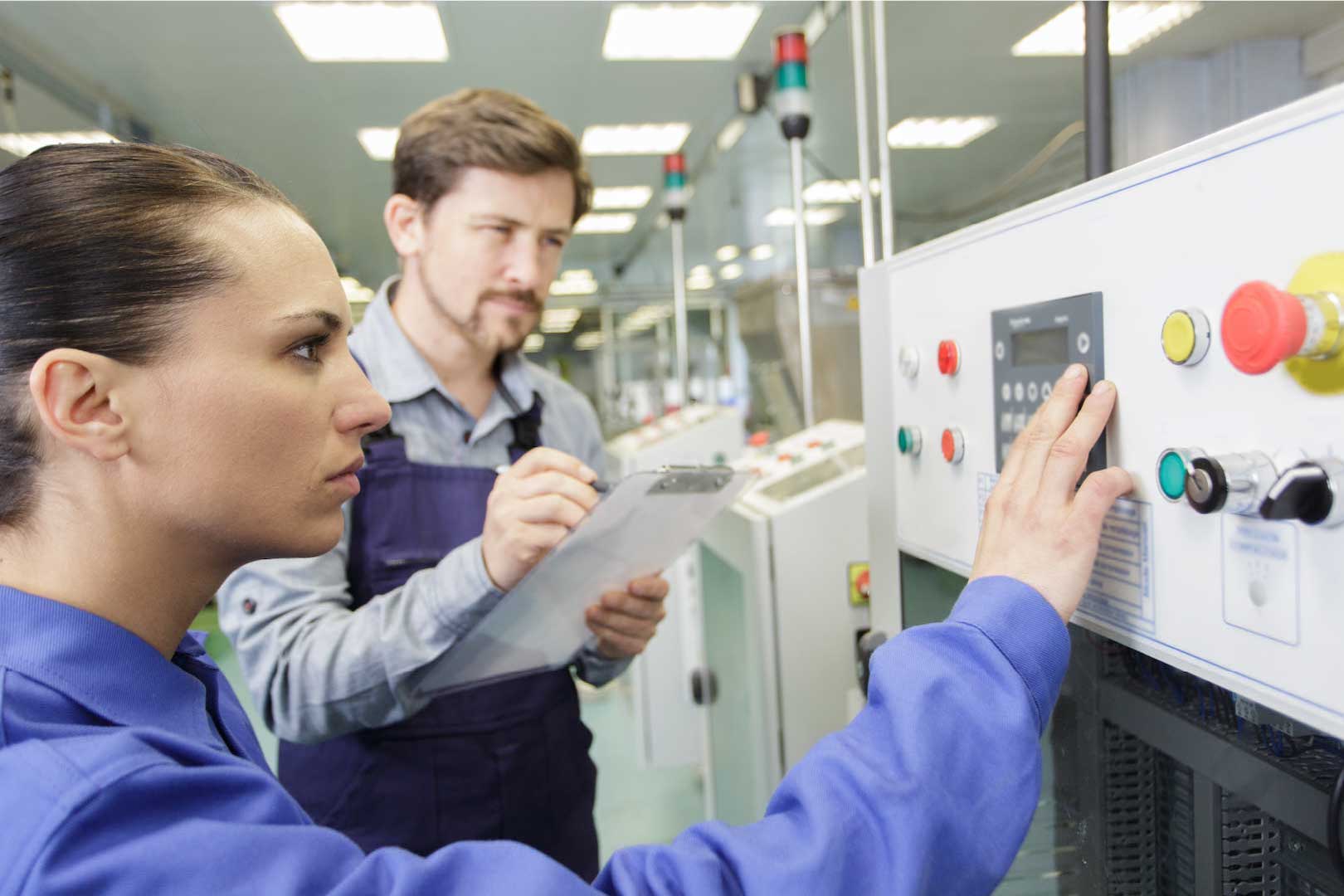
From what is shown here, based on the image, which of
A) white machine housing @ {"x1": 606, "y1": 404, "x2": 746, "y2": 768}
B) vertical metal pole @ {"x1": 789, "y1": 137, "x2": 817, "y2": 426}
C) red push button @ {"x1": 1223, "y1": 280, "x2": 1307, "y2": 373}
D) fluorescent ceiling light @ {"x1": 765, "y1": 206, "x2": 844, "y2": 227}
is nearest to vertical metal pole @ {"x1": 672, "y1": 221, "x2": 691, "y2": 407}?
white machine housing @ {"x1": 606, "y1": 404, "x2": 746, "y2": 768}

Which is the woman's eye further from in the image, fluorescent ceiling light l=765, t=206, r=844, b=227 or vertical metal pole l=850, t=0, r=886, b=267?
fluorescent ceiling light l=765, t=206, r=844, b=227

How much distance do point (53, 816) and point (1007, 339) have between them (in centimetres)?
67

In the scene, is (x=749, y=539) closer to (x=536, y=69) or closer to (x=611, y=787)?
(x=611, y=787)

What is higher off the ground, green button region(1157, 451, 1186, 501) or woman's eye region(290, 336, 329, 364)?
woman's eye region(290, 336, 329, 364)

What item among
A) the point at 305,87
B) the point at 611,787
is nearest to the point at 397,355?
the point at 611,787

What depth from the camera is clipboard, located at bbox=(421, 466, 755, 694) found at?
2.77 ft

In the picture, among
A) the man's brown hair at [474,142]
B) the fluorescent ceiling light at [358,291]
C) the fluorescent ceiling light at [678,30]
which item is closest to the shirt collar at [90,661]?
the man's brown hair at [474,142]

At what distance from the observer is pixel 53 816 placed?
1.28ft

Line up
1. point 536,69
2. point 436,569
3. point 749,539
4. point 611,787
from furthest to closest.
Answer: point 536,69, point 611,787, point 749,539, point 436,569

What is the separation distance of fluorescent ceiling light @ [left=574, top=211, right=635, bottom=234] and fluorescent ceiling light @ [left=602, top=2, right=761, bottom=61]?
292cm

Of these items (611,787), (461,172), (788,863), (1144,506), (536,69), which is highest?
(536,69)

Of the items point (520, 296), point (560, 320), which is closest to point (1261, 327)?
point (520, 296)

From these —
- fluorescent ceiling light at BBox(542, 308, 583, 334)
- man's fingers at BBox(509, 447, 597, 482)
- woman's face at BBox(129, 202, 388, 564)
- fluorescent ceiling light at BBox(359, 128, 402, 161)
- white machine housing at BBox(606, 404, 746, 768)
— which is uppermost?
fluorescent ceiling light at BBox(359, 128, 402, 161)

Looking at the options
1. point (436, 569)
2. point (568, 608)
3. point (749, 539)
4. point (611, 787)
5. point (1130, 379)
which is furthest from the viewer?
point (611, 787)
